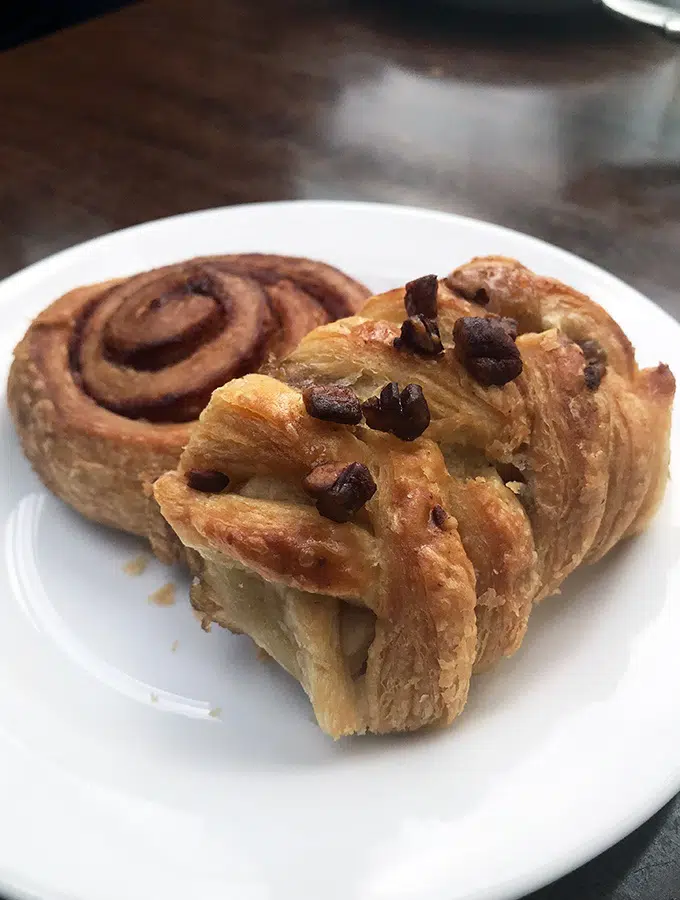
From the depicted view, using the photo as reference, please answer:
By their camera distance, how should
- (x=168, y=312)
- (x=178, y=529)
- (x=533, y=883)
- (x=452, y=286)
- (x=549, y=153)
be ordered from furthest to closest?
(x=549, y=153)
(x=168, y=312)
(x=452, y=286)
(x=178, y=529)
(x=533, y=883)

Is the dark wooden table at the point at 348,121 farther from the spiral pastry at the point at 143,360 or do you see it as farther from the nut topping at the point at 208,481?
the nut topping at the point at 208,481

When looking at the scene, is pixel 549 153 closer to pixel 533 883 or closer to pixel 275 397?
pixel 275 397

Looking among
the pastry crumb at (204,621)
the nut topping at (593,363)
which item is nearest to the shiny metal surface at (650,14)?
the nut topping at (593,363)

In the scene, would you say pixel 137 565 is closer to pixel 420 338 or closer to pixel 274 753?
pixel 274 753

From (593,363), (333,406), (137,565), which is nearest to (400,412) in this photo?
(333,406)

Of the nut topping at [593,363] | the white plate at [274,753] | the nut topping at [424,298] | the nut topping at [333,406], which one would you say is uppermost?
the nut topping at [424,298]

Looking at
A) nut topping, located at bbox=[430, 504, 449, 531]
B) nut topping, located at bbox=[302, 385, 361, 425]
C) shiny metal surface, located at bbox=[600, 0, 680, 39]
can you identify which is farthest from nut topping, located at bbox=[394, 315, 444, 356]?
shiny metal surface, located at bbox=[600, 0, 680, 39]

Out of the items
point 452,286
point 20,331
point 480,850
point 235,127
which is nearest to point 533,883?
point 480,850
